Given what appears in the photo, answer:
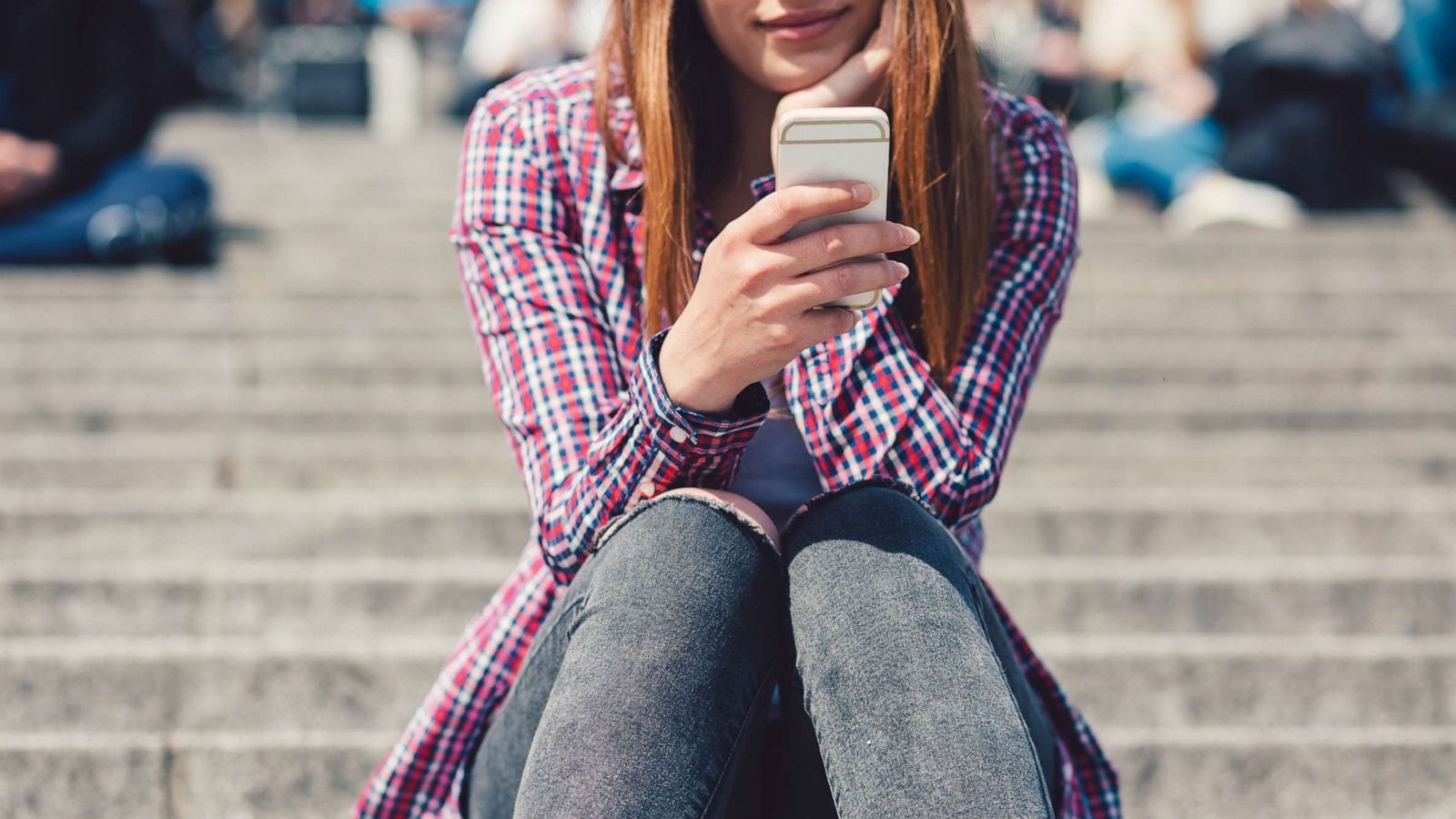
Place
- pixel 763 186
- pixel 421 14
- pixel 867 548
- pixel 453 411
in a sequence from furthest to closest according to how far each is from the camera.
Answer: pixel 421 14, pixel 453 411, pixel 763 186, pixel 867 548

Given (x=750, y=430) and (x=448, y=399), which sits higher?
(x=750, y=430)

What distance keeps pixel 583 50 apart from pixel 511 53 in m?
0.59

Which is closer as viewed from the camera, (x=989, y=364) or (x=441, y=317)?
(x=989, y=364)

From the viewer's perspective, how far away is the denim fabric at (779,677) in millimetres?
1304

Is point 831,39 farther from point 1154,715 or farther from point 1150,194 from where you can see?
point 1150,194

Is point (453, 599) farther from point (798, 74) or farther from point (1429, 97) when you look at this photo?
point (1429, 97)

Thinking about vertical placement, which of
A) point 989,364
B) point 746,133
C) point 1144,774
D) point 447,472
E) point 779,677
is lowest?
point 447,472

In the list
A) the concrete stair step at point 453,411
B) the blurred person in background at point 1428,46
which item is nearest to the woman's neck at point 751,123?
the concrete stair step at point 453,411

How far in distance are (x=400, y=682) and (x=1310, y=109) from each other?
4196 millimetres

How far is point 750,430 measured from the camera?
1526 millimetres

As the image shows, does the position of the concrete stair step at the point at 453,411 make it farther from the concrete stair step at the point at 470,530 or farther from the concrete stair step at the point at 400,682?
the concrete stair step at the point at 400,682

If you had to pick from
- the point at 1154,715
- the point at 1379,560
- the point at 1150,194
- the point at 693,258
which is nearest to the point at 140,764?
the point at 693,258

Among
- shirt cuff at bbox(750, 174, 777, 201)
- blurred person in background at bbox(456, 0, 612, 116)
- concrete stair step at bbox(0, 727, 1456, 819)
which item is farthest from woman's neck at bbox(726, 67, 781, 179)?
blurred person in background at bbox(456, 0, 612, 116)

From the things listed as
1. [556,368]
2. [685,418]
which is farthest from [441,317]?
[685,418]
